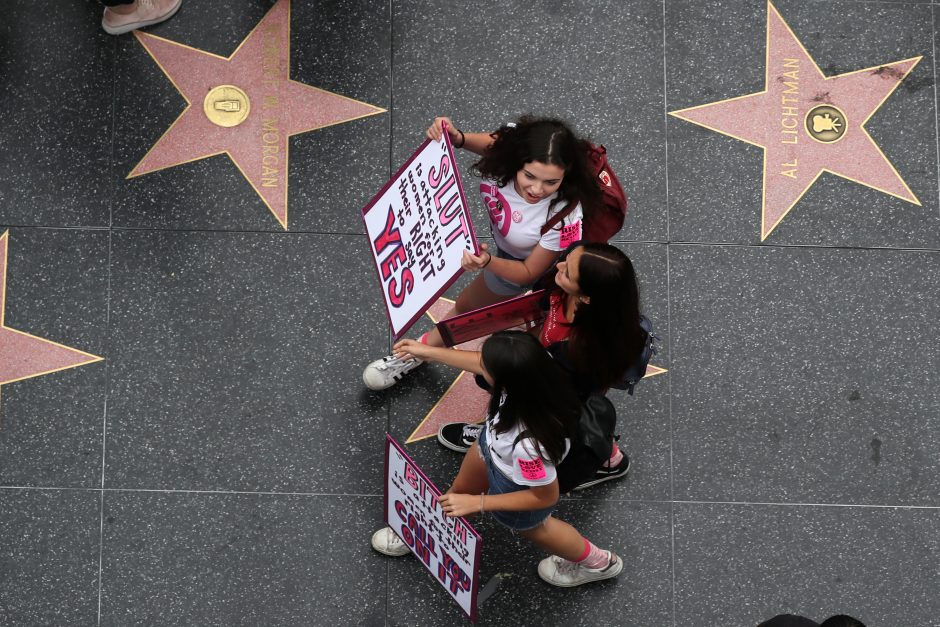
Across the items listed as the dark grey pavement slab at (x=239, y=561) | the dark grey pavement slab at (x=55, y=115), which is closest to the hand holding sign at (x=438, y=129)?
the dark grey pavement slab at (x=239, y=561)

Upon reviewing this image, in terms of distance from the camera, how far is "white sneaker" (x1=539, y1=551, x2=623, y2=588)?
3.59m

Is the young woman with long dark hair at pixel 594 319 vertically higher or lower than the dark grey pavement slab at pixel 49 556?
higher

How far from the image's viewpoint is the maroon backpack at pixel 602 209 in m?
3.00

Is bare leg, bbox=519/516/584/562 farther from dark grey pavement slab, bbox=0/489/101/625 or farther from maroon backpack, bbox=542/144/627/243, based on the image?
dark grey pavement slab, bbox=0/489/101/625

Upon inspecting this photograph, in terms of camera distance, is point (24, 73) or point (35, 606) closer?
point (35, 606)

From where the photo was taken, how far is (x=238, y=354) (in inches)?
150

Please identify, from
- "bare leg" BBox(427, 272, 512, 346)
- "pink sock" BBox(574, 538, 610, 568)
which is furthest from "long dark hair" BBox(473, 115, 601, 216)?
"pink sock" BBox(574, 538, 610, 568)

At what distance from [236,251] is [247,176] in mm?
327

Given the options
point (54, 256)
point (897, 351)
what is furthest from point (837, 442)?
point (54, 256)

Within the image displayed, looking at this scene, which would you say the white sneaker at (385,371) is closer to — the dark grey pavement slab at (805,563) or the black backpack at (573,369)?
the black backpack at (573,369)

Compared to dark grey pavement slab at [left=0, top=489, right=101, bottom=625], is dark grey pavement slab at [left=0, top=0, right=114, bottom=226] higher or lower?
higher

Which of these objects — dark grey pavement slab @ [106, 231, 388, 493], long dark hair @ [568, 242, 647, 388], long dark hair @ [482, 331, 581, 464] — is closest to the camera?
long dark hair @ [482, 331, 581, 464]

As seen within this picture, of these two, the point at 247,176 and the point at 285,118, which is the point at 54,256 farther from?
the point at 285,118

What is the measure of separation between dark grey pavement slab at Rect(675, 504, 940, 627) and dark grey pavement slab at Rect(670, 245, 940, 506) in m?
0.08
